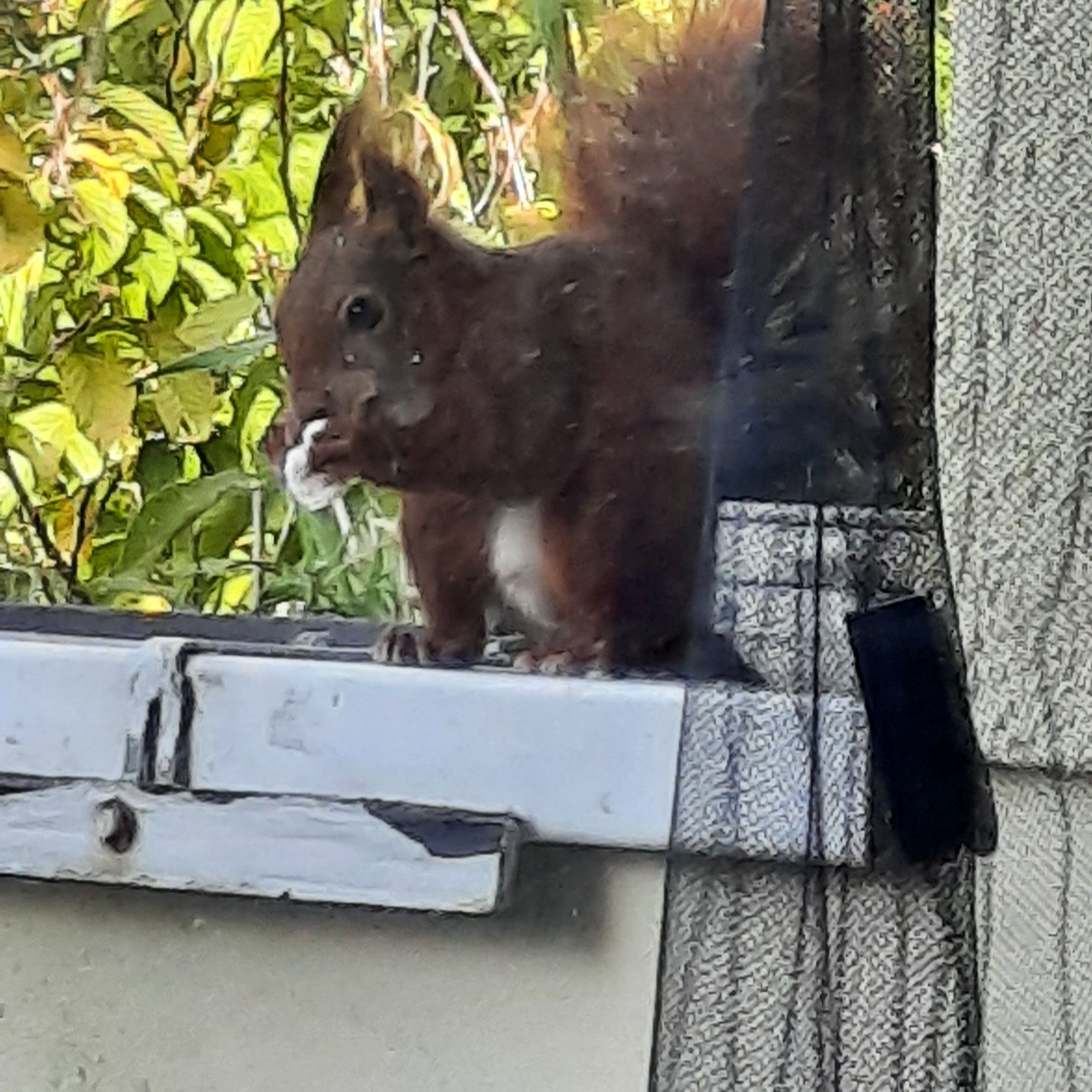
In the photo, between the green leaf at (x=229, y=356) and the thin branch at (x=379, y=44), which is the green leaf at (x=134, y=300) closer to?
the green leaf at (x=229, y=356)

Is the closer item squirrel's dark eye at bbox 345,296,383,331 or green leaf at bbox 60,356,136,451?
squirrel's dark eye at bbox 345,296,383,331

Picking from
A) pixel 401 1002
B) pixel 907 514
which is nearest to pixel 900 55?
pixel 907 514

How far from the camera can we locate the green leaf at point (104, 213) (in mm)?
709

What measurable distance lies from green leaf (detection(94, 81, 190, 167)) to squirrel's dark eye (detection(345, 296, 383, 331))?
14 centimetres

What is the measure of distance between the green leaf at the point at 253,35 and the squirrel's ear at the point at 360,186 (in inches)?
2.0

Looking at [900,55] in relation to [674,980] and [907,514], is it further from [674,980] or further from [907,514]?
[674,980]

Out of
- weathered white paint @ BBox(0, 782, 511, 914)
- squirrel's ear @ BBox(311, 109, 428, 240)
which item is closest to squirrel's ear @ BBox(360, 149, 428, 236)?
squirrel's ear @ BBox(311, 109, 428, 240)

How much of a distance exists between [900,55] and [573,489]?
0.19 meters

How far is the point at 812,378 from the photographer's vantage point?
1.76ft

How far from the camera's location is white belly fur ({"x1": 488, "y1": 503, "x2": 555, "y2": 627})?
627 millimetres

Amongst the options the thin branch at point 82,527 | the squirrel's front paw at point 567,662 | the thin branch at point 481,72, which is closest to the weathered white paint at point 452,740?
the squirrel's front paw at point 567,662

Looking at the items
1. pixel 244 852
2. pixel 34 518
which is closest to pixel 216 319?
pixel 34 518

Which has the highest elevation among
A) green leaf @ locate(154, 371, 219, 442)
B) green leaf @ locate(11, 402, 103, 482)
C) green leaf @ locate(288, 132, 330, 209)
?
green leaf @ locate(288, 132, 330, 209)

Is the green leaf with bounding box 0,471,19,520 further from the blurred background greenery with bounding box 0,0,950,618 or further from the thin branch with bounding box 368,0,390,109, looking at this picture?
the thin branch with bounding box 368,0,390,109
